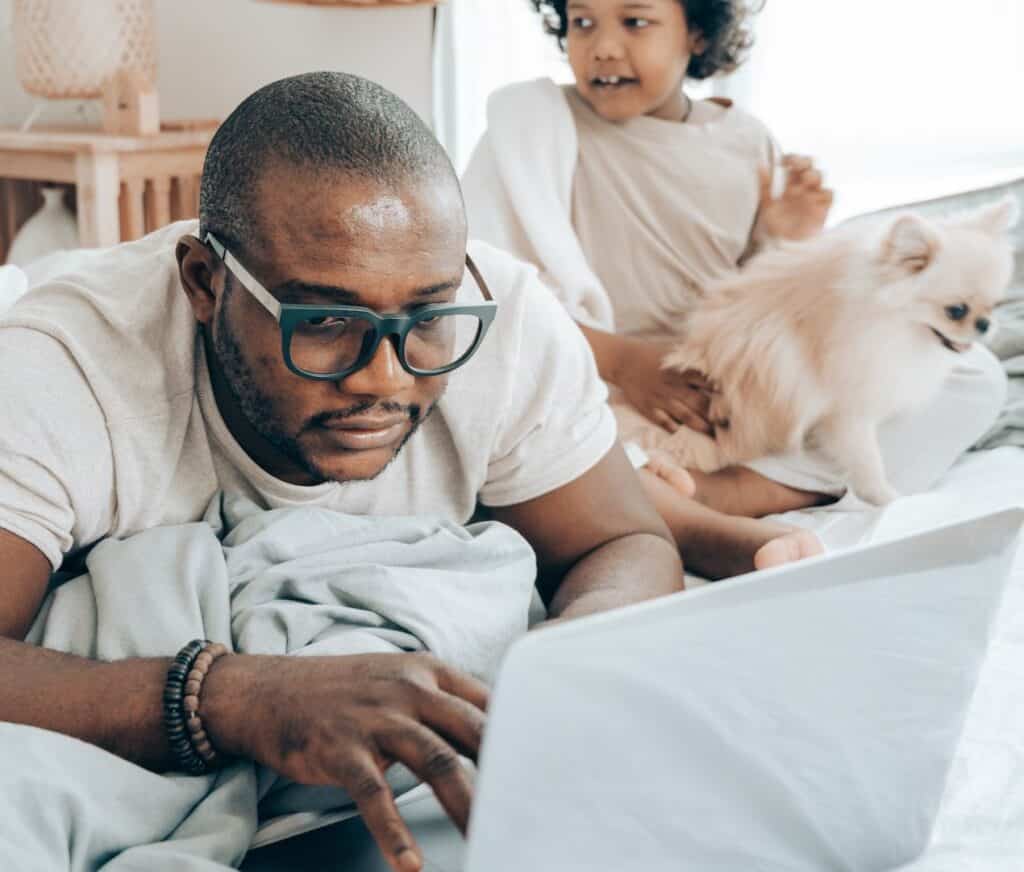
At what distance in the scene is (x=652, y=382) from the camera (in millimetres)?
1874

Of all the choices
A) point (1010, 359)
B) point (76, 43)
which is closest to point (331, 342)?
point (1010, 359)

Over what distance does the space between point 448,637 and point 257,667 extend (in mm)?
188

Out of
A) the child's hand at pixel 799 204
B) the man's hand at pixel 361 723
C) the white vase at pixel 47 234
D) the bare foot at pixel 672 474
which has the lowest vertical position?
the white vase at pixel 47 234

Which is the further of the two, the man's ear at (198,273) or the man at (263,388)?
the man's ear at (198,273)

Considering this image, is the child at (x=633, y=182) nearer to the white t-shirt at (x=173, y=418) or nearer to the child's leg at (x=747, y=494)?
the child's leg at (x=747, y=494)

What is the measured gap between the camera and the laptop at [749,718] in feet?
1.95

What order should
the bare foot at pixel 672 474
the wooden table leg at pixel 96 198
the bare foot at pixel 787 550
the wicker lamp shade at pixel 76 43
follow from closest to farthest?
the bare foot at pixel 787 550
the bare foot at pixel 672 474
the wooden table leg at pixel 96 198
the wicker lamp shade at pixel 76 43

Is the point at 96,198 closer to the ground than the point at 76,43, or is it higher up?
closer to the ground

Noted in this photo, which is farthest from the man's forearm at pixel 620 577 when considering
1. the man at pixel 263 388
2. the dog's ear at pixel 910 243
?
the dog's ear at pixel 910 243

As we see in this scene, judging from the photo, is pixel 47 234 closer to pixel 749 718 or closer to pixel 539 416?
pixel 539 416

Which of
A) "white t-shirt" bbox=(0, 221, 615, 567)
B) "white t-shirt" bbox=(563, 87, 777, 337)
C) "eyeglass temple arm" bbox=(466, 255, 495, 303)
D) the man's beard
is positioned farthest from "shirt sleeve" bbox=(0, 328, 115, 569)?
"white t-shirt" bbox=(563, 87, 777, 337)

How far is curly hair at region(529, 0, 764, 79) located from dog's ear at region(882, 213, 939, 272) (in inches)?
25.7

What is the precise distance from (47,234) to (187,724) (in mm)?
2449

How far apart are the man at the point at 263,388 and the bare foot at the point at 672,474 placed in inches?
18.0
